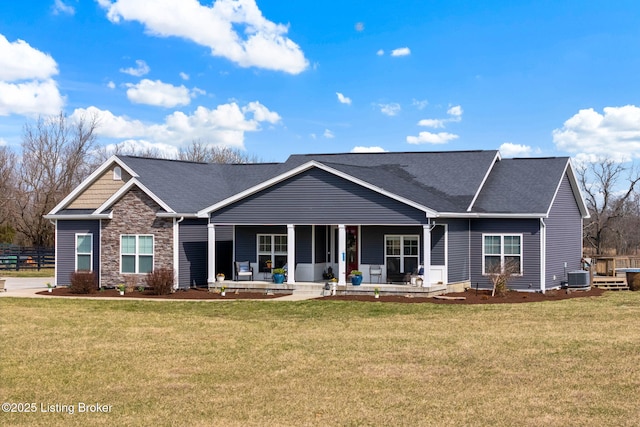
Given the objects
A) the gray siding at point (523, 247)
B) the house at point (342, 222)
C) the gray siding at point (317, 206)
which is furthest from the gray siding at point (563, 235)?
the gray siding at point (317, 206)

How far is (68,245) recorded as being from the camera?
34156 mm

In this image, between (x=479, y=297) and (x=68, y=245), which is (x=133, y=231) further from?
(x=479, y=297)

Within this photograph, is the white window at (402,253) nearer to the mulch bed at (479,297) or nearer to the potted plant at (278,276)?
the mulch bed at (479,297)

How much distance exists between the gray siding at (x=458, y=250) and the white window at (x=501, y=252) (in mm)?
690

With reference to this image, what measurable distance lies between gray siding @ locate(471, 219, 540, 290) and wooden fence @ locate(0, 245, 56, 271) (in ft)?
95.3

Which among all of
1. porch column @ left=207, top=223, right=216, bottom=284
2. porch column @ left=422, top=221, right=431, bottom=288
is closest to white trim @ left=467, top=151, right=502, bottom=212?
porch column @ left=422, top=221, right=431, bottom=288

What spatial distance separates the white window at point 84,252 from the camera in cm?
3359

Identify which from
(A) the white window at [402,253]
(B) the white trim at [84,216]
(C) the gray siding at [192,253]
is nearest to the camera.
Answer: (A) the white window at [402,253]

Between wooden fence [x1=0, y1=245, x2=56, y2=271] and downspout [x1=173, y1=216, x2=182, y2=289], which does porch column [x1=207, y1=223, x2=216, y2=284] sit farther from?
wooden fence [x1=0, y1=245, x2=56, y2=271]

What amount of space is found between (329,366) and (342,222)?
14.4 meters

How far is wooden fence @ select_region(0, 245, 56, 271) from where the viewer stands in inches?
1935

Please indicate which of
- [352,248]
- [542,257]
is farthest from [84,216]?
[542,257]

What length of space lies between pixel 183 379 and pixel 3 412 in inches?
123

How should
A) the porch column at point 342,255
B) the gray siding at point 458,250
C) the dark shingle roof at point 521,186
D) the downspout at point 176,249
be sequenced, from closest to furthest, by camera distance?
the porch column at point 342,255, the gray siding at point 458,250, the dark shingle roof at point 521,186, the downspout at point 176,249
